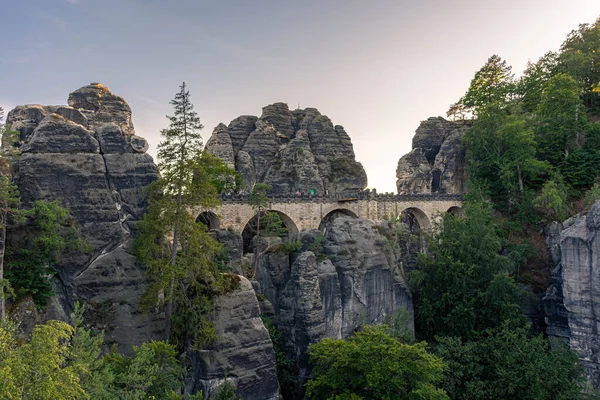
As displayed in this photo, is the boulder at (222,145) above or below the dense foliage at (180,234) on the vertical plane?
above

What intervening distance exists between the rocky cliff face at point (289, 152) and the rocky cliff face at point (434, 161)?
5.42 m

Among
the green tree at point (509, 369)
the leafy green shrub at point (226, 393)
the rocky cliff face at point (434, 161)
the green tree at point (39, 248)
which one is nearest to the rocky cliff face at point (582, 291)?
the green tree at point (509, 369)

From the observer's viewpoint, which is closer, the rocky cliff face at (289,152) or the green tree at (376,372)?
the green tree at (376,372)

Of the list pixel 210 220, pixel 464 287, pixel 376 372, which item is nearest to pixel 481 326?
pixel 464 287

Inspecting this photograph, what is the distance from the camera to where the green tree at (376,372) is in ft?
51.4

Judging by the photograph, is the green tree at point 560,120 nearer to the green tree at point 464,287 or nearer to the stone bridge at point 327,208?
the stone bridge at point 327,208

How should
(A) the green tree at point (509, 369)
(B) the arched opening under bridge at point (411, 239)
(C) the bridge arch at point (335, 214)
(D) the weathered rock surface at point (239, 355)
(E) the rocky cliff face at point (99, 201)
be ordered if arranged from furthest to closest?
(C) the bridge arch at point (335, 214) → (B) the arched opening under bridge at point (411, 239) → (E) the rocky cliff face at point (99, 201) → (A) the green tree at point (509, 369) → (D) the weathered rock surface at point (239, 355)

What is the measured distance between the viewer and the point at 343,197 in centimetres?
3778

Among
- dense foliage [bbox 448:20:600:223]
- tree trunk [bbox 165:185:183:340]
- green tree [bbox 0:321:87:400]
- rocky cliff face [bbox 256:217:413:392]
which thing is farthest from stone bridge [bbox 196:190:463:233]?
green tree [bbox 0:321:87:400]

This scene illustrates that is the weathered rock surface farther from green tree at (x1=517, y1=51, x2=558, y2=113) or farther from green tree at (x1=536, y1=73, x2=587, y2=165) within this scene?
green tree at (x1=517, y1=51, x2=558, y2=113)

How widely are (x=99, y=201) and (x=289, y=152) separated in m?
26.0

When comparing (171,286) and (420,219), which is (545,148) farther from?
(171,286)

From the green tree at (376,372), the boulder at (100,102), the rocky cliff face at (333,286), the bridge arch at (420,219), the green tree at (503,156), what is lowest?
the green tree at (376,372)

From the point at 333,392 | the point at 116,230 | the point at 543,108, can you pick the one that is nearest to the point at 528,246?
the point at 543,108
